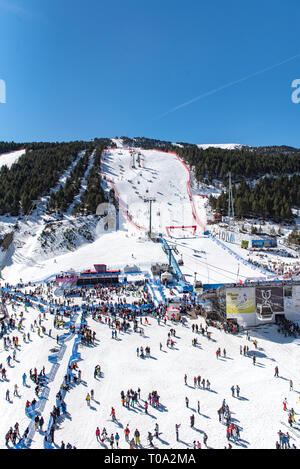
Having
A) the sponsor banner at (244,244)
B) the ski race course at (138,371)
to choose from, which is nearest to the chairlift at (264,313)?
the ski race course at (138,371)

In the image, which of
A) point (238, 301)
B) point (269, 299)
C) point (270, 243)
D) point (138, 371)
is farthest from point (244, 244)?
point (138, 371)

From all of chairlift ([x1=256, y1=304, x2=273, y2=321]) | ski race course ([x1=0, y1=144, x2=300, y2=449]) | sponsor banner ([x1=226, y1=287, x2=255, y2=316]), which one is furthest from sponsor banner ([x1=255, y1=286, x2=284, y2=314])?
ski race course ([x1=0, y1=144, x2=300, y2=449])

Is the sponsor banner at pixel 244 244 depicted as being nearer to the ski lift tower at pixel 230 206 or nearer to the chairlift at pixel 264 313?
the ski lift tower at pixel 230 206

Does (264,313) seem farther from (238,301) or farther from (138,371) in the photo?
(138,371)

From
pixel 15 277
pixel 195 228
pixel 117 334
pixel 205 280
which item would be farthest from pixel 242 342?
pixel 195 228

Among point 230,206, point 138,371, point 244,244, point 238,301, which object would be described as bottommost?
point 138,371

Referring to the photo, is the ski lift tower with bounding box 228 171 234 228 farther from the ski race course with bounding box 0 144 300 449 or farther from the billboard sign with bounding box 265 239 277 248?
the ski race course with bounding box 0 144 300 449
